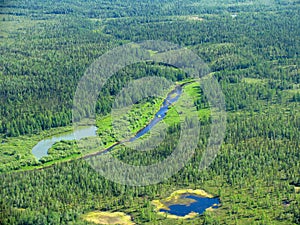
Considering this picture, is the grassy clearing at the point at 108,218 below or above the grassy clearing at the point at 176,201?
below

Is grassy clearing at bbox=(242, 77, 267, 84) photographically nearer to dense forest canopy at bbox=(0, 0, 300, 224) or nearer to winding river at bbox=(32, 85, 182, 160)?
dense forest canopy at bbox=(0, 0, 300, 224)

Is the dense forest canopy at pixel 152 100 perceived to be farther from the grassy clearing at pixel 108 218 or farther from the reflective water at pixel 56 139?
the reflective water at pixel 56 139

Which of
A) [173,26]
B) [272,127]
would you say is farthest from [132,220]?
[173,26]

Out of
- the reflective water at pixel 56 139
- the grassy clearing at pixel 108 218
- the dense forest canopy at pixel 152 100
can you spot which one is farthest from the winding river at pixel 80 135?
the grassy clearing at pixel 108 218

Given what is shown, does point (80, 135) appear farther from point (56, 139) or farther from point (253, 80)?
point (253, 80)

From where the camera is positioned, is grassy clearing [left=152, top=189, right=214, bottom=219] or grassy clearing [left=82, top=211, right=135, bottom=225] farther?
grassy clearing [left=152, top=189, right=214, bottom=219]

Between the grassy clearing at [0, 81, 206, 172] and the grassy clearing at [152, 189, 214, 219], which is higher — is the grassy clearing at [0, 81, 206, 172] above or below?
above

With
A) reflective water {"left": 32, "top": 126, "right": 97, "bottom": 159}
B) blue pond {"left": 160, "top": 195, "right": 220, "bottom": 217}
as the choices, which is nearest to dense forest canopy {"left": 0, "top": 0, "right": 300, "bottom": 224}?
reflective water {"left": 32, "top": 126, "right": 97, "bottom": 159}
